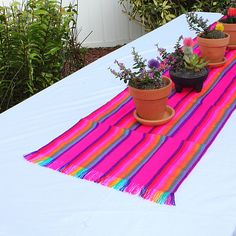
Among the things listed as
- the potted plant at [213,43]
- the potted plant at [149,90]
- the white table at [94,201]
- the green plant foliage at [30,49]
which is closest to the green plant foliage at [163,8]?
the green plant foliage at [30,49]

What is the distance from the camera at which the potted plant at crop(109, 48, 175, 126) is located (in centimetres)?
149

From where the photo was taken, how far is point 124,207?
114 centimetres

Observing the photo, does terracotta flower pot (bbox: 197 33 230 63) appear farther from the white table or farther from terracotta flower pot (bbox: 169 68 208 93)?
the white table

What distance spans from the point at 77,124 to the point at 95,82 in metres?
0.46

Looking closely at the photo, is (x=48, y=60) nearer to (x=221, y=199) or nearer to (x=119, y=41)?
(x=221, y=199)

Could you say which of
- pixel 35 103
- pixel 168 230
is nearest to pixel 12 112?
pixel 35 103

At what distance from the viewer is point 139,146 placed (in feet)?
4.61

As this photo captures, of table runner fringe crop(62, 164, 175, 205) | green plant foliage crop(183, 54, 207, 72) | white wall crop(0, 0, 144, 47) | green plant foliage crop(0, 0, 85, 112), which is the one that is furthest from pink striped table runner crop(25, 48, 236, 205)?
white wall crop(0, 0, 144, 47)

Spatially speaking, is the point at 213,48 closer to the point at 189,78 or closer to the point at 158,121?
the point at 189,78

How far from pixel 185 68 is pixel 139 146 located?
0.52 meters

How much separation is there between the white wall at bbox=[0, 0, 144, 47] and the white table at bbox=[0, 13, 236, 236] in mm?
3734

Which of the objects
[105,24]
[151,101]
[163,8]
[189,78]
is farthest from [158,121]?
[105,24]

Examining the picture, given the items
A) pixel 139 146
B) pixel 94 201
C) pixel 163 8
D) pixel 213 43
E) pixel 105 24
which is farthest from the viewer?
pixel 105 24

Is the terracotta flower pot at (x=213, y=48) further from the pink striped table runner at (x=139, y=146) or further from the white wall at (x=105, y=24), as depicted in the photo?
the white wall at (x=105, y=24)
